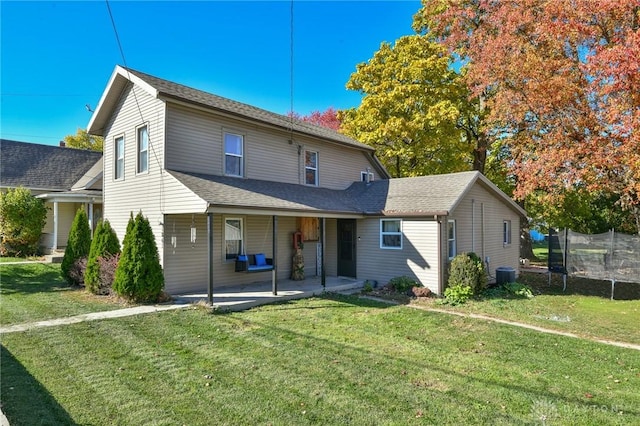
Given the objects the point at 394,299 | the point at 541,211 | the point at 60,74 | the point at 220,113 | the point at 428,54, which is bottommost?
the point at 394,299

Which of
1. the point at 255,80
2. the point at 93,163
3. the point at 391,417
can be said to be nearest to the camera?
the point at 391,417

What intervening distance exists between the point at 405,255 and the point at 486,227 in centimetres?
393

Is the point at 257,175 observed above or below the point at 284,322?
above

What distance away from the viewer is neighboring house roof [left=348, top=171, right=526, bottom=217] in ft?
39.0

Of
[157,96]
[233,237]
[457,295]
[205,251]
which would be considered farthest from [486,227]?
[157,96]

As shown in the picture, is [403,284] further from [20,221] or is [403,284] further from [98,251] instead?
[20,221]

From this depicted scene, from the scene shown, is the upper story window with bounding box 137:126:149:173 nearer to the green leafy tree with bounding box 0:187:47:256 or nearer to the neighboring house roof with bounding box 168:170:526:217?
the neighboring house roof with bounding box 168:170:526:217

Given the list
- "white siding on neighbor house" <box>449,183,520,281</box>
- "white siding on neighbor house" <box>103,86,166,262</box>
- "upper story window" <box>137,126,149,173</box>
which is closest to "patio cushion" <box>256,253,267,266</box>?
"white siding on neighbor house" <box>103,86,166,262</box>

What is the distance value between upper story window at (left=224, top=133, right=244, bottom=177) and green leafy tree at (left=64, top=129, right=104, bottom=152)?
31.0 metres

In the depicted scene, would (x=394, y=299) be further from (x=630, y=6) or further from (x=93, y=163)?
(x=93, y=163)

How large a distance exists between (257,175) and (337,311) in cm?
567

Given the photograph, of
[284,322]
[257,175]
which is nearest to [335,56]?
[257,175]

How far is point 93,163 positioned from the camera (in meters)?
24.3

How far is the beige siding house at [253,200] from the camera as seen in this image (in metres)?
10.6
